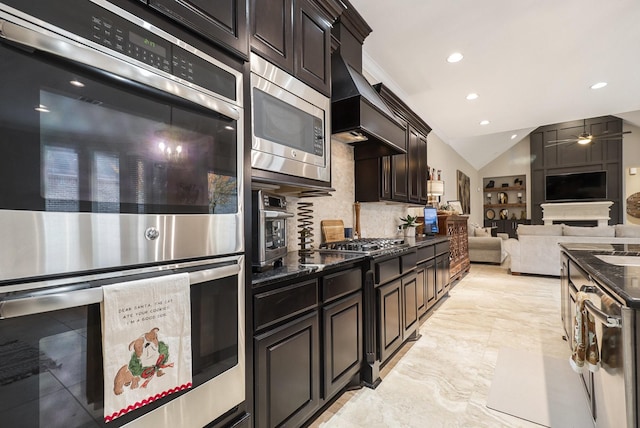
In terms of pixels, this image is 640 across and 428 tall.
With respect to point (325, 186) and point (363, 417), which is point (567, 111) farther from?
point (363, 417)

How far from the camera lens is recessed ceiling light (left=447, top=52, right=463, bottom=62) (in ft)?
11.2

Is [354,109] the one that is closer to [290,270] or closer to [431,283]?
[290,270]

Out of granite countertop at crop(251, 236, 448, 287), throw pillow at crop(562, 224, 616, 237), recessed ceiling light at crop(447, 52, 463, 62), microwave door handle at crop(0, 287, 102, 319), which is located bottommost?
throw pillow at crop(562, 224, 616, 237)

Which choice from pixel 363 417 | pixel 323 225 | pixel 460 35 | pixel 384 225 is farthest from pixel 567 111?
pixel 363 417

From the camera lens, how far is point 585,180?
9805 mm

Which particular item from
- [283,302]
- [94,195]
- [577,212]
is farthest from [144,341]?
[577,212]

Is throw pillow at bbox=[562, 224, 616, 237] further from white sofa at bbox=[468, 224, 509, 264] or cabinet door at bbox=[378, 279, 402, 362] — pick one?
cabinet door at bbox=[378, 279, 402, 362]

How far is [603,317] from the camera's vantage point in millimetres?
1131

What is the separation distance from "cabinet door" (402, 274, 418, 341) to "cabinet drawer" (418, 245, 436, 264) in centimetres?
28

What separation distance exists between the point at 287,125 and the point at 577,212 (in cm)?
1208

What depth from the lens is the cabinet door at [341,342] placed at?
1649mm

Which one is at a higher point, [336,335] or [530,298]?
[336,335]

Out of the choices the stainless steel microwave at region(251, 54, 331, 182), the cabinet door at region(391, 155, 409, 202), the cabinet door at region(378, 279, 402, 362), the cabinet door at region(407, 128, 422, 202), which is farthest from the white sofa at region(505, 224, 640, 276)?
the stainless steel microwave at region(251, 54, 331, 182)

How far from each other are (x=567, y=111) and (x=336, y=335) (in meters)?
6.33
